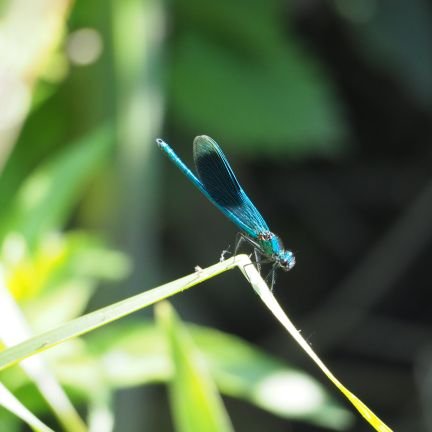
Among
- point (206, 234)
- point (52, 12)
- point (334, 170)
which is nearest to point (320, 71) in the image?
point (334, 170)

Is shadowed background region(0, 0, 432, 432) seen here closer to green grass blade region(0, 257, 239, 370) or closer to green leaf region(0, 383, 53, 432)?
green leaf region(0, 383, 53, 432)

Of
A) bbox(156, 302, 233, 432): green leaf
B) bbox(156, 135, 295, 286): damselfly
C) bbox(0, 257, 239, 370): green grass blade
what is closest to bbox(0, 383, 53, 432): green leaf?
bbox(0, 257, 239, 370): green grass blade

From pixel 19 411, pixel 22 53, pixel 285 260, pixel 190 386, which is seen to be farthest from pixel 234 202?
pixel 19 411

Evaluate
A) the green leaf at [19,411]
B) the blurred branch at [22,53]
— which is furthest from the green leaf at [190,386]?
the blurred branch at [22,53]

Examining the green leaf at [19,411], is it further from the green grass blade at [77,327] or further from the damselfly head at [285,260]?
the damselfly head at [285,260]

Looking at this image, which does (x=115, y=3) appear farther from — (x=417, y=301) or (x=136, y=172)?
(x=417, y=301)

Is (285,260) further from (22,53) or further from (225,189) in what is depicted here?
(22,53)

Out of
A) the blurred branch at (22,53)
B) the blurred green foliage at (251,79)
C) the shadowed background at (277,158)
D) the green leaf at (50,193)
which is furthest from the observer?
the blurred green foliage at (251,79)
